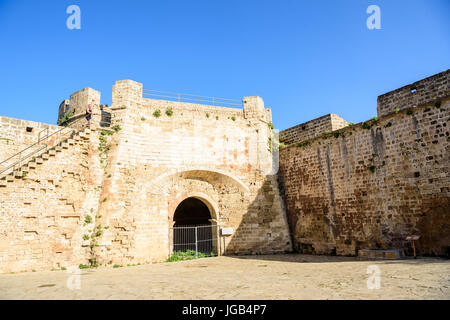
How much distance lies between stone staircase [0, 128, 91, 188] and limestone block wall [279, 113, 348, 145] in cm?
1087

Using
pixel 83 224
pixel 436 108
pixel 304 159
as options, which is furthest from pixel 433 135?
pixel 83 224

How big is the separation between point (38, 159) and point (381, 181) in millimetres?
12802

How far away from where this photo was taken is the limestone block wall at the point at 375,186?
996cm

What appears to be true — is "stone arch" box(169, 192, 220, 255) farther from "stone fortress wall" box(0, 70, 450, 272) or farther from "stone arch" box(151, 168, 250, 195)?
"stone arch" box(151, 168, 250, 195)

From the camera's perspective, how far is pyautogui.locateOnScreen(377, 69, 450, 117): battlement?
11.4 metres

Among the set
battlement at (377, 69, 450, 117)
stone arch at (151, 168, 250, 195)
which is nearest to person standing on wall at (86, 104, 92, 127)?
stone arch at (151, 168, 250, 195)

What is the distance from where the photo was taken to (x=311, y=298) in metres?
5.30

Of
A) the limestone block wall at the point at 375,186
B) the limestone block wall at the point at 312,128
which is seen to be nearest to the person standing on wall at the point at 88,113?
the limestone block wall at the point at 375,186

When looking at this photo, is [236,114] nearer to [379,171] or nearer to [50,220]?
[379,171]

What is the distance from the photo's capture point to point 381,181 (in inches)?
455

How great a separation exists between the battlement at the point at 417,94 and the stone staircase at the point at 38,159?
1277 centimetres

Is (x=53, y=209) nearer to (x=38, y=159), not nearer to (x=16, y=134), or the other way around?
(x=38, y=159)

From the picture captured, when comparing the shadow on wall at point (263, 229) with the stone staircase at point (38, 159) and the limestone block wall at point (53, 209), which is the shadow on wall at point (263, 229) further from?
the stone staircase at point (38, 159)

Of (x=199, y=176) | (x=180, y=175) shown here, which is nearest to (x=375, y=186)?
(x=199, y=176)
